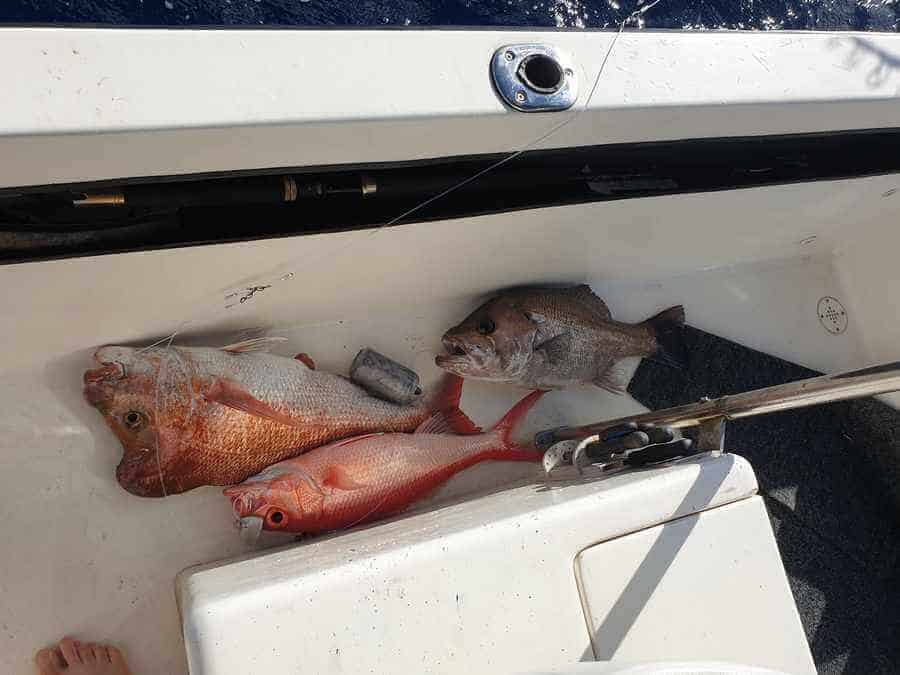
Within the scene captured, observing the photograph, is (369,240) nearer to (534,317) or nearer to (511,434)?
(534,317)

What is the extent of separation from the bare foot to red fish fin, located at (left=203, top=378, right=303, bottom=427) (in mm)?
671

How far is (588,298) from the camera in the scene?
218 centimetres

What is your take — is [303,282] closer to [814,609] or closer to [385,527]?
[385,527]

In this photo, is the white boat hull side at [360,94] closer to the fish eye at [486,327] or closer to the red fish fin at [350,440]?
the fish eye at [486,327]

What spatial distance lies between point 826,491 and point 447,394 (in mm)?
1362

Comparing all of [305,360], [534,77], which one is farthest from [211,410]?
[534,77]

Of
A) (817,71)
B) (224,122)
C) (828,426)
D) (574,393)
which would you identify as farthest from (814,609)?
(224,122)

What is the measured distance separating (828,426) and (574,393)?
95cm

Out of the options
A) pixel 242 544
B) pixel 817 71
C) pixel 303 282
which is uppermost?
pixel 817 71

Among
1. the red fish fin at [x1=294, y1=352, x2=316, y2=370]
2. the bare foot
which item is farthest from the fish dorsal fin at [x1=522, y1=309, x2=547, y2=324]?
the bare foot

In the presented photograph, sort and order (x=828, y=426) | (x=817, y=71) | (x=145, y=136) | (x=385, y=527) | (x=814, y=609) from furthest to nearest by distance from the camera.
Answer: (x=828, y=426) → (x=814, y=609) → (x=385, y=527) → (x=817, y=71) → (x=145, y=136)

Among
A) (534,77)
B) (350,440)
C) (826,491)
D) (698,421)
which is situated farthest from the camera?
(826,491)

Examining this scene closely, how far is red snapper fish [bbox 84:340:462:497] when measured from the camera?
171 cm

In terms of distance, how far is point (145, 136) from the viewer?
1043 millimetres
